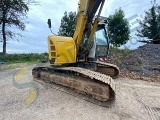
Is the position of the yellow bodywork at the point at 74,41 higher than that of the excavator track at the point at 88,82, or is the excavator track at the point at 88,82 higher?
the yellow bodywork at the point at 74,41

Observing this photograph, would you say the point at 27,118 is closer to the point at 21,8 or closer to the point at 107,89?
the point at 107,89

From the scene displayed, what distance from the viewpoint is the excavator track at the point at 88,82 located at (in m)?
4.16

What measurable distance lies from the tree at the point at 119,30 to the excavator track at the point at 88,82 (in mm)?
18128

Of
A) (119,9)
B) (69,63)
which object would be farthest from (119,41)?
(69,63)

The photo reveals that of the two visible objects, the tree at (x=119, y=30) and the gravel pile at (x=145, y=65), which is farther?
the tree at (x=119, y=30)

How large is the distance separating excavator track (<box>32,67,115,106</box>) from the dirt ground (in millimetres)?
180

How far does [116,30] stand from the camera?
79.0 ft

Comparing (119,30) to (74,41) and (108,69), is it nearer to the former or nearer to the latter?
(108,69)

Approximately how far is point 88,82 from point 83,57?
161 centimetres

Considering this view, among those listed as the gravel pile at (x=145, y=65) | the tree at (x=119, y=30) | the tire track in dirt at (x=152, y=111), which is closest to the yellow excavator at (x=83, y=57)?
the tire track in dirt at (x=152, y=111)

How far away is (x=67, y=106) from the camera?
412 cm

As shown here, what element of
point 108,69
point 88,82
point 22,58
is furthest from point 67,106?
point 22,58

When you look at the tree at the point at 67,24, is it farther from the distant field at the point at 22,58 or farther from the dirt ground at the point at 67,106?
the dirt ground at the point at 67,106

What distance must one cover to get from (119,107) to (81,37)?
2332 millimetres
